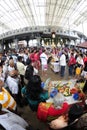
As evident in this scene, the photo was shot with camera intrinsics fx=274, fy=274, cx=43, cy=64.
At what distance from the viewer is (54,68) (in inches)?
760

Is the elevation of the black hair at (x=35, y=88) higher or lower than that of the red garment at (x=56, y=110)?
higher

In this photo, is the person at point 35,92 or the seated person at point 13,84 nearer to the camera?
the person at point 35,92

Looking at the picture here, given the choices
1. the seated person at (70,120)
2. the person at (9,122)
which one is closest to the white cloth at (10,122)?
the person at (9,122)

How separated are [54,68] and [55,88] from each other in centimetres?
1205

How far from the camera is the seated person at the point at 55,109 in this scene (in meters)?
5.18

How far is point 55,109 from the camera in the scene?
17.7ft

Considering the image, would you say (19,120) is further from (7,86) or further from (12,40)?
(12,40)

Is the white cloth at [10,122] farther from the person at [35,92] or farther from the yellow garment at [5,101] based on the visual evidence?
the person at [35,92]

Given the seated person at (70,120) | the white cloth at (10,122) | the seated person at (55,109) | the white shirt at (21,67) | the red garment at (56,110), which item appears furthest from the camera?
the white shirt at (21,67)

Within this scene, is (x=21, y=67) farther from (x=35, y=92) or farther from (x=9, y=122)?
(x=9, y=122)

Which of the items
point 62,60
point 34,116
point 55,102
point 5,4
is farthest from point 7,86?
point 5,4

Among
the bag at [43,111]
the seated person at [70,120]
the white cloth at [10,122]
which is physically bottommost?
the bag at [43,111]

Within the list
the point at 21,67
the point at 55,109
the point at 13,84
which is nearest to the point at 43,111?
the point at 55,109

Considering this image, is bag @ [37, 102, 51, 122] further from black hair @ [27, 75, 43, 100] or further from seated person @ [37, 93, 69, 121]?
black hair @ [27, 75, 43, 100]
